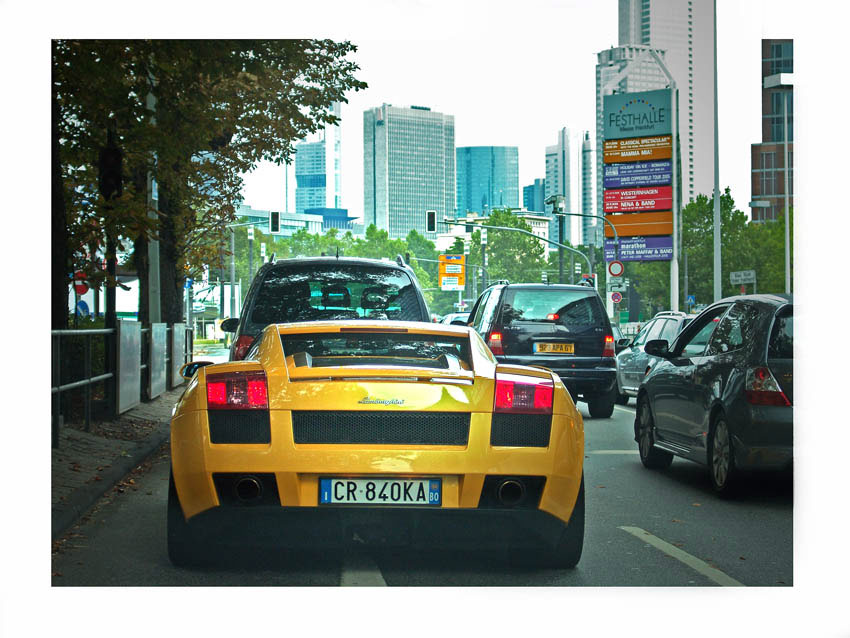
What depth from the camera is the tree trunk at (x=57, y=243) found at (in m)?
13.1

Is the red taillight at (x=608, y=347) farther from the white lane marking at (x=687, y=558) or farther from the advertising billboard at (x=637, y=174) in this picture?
the advertising billboard at (x=637, y=174)

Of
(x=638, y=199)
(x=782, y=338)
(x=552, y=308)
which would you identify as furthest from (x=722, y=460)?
(x=638, y=199)

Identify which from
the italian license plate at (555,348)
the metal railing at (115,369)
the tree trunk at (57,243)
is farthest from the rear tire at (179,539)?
the italian license plate at (555,348)

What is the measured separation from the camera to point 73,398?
13078mm

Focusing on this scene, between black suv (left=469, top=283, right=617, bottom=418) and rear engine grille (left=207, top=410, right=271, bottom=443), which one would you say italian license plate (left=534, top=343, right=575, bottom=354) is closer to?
black suv (left=469, top=283, right=617, bottom=418)

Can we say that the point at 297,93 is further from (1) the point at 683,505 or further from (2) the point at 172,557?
(2) the point at 172,557

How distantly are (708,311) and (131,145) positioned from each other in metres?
9.68

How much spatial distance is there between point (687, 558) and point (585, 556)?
0.55 m

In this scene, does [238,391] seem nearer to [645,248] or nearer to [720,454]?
[720,454]
